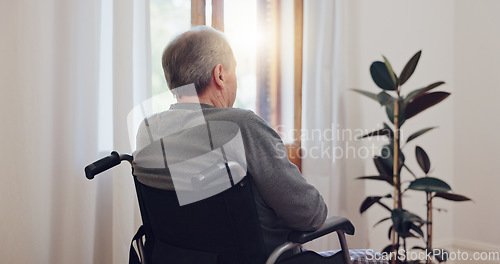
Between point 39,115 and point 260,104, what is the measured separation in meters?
1.31

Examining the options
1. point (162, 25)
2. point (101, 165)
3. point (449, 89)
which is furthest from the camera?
point (449, 89)

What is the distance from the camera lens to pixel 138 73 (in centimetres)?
181

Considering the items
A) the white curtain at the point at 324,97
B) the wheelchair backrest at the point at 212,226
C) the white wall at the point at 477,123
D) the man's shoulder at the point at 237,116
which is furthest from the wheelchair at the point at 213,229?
the white wall at the point at 477,123

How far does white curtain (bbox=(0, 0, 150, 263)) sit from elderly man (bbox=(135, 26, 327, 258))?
2.06ft

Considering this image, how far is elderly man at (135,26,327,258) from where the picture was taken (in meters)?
0.96

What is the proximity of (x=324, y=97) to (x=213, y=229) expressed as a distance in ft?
5.57

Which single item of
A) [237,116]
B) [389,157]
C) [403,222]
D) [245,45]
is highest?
[245,45]

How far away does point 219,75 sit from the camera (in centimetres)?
115

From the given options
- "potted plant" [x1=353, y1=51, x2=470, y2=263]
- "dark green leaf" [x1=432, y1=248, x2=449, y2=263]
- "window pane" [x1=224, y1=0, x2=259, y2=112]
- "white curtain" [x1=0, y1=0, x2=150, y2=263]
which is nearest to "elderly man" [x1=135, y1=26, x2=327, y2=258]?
"white curtain" [x1=0, y1=0, x2=150, y2=263]

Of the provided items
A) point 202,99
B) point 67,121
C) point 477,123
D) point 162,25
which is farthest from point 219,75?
point 477,123

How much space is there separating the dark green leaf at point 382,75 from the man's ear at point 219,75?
1088 mm

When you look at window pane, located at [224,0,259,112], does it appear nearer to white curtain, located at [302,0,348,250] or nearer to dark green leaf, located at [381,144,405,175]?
white curtain, located at [302,0,348,250]

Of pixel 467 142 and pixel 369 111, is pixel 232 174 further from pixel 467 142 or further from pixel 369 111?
pixel 467 142

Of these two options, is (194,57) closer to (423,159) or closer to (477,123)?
(423,159)
